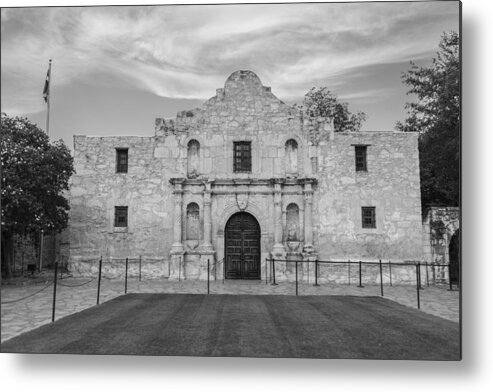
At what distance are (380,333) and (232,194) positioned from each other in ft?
26.5

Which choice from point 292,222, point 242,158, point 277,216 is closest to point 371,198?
point 292,222

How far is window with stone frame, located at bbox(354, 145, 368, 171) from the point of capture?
13.5 metres

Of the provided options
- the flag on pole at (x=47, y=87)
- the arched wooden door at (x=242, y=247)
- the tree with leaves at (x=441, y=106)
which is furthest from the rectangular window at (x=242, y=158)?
the flag on pole at (x=47, y=87)

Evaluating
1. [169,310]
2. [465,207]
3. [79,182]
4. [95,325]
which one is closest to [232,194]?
[79,182]

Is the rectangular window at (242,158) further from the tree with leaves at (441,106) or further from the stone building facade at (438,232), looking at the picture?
the stone building facade at (438,232)

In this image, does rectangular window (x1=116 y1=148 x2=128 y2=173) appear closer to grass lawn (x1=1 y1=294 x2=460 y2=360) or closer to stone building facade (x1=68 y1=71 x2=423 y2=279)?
stone building facade (x1=68 y1=71 x2=423 y2=279)

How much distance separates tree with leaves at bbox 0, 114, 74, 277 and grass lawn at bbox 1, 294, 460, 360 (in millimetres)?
4302

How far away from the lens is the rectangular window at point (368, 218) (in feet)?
42.5

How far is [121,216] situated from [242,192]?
4.32m

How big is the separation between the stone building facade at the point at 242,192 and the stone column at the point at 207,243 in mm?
34

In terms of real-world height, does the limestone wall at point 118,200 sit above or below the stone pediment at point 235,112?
below

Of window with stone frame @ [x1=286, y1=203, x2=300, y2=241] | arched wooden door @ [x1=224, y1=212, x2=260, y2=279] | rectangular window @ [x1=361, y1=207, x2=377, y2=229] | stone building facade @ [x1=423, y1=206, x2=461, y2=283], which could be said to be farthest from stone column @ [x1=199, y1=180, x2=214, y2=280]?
stone building facade @ [x1=423, y1=206, x2=461, y2=283]

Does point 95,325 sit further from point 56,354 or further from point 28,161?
point 28,161

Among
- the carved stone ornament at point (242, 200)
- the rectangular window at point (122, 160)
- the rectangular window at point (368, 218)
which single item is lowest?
the rectangular window at point (368, 218)
